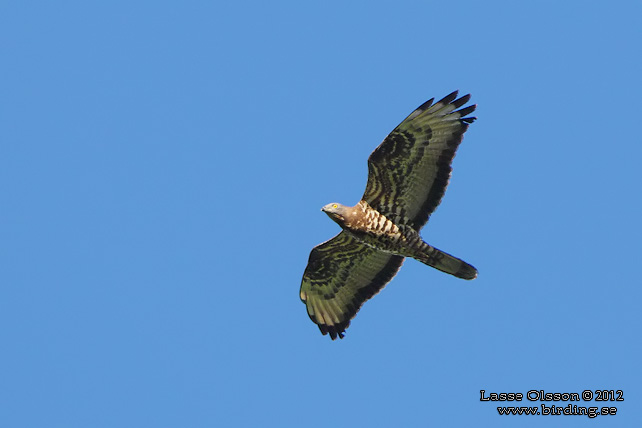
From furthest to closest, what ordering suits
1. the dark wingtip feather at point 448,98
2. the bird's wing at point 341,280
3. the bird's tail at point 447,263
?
the bird's wing at point 341,280 → the bird's tail at point 447,263 → the dark wingtip feather at point 448,98

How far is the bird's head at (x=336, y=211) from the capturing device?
1550cm

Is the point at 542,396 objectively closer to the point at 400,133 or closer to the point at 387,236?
the point at 387,236

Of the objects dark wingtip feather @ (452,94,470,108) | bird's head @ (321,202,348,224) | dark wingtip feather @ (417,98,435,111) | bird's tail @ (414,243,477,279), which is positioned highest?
dark wingtip feather @ (452,94,470,108)

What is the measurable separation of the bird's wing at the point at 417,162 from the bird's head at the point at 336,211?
0.62 meters

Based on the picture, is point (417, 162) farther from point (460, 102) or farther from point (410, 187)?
point (460, 102)

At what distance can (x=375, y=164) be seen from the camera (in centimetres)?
1559

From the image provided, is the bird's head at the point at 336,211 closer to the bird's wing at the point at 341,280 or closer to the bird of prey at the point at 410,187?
the bird of prey at the point at 410,187

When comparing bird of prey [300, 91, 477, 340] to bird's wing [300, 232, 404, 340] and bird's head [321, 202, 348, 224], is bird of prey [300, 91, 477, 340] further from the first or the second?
bird's wing [300, 232, 404, 340]

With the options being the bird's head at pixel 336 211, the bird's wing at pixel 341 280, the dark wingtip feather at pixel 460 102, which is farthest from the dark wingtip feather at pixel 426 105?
the bird's wing at pixel 341 280

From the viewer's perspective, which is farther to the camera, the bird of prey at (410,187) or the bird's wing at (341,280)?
the bird's wing at (341,280)

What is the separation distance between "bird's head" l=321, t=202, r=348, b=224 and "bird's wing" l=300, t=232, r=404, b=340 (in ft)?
4.29

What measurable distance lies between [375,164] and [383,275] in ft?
8.09

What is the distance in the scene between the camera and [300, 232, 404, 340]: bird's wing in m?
17.0

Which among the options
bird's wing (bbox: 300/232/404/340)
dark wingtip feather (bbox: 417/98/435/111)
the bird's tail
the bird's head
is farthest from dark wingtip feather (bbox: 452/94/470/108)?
bird's wing (bbox: 300/232/404/340)
